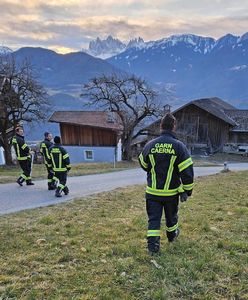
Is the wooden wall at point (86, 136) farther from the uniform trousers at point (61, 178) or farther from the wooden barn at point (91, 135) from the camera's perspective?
the uniform trousers at point (61, 178)

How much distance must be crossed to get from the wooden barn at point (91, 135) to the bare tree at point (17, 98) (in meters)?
13.5

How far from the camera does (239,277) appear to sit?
4.78m

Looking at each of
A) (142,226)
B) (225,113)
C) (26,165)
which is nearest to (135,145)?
(225,113)

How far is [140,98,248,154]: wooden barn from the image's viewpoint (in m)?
55.2

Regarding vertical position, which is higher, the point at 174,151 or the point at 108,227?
the point at 174,151

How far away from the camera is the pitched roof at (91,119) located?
154 ft

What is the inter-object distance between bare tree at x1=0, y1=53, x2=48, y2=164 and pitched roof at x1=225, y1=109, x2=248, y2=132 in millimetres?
31973

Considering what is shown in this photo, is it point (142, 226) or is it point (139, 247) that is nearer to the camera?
point (139, 247)

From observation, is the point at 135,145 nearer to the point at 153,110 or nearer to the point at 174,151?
the point at 153,110

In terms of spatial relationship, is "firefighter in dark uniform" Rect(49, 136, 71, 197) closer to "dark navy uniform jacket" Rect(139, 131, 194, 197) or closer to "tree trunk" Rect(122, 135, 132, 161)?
"dark navy uniform jacket" Rect(139, 131, 194, 197)

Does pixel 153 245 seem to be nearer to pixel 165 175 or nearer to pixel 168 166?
pixel 165 175

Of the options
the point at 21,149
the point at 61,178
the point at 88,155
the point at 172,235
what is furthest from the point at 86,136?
the point at 172,235

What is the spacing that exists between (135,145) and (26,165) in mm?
44977

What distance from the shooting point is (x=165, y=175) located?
18.7ft
